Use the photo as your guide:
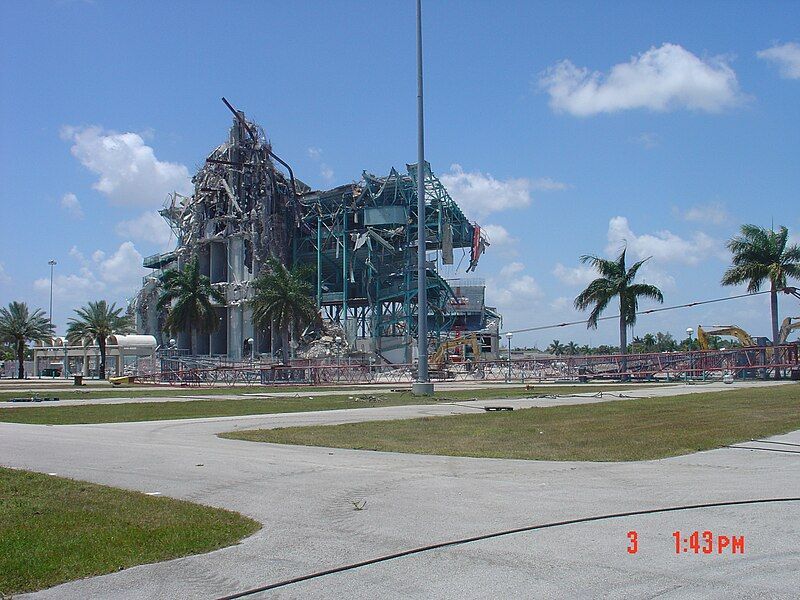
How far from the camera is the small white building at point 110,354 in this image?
9712 cm

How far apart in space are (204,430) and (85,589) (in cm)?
1426

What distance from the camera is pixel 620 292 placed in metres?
64.2

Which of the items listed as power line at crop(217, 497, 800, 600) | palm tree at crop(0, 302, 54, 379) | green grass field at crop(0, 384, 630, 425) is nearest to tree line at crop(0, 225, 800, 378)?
palm tree at crop(0, 302, 54, 379)

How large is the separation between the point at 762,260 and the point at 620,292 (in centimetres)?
1069

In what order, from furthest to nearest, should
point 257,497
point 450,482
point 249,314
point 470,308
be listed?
point 470,308 → point 249,314 → point 450,482 → point 257,497

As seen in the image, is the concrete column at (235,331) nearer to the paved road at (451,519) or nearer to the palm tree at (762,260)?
the palm tree at (762,260)

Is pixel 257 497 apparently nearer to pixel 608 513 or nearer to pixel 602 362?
pixel 608 513

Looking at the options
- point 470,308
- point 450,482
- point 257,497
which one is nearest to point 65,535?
point 257,497

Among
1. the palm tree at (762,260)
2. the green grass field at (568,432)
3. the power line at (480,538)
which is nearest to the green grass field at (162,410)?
the green grass field at (568,432)

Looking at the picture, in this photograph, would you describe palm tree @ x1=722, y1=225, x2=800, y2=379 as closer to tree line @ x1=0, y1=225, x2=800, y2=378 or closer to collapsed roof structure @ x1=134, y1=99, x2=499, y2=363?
tree line @ x1=0, y1=225, x2=800, y2=378

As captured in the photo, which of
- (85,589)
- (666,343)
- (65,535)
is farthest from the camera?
(666,343)

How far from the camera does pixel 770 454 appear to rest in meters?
14.8

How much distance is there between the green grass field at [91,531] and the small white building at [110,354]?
256 feet

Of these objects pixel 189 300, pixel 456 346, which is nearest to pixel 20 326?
pixel 189 300
